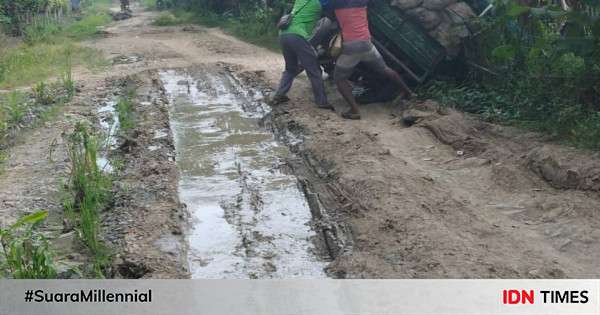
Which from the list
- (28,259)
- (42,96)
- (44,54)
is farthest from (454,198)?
(44,54)

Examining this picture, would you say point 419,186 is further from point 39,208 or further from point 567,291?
point 39,208

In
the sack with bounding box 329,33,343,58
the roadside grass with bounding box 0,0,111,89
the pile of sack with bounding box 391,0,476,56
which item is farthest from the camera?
the roadside grass with bounding box 0,0,111,89

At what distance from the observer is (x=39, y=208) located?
614cm

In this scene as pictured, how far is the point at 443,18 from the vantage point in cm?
902

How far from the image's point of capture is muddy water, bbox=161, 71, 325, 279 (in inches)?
198

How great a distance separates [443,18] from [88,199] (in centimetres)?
524

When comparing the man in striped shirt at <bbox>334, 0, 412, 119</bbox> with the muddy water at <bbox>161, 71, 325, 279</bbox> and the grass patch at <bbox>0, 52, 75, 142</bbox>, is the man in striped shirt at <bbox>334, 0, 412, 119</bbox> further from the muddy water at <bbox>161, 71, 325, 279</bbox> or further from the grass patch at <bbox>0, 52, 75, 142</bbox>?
the grass patch at <bbox>0, 52, 75, 142</bbox>

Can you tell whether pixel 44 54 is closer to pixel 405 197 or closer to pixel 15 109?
pixel 15 109

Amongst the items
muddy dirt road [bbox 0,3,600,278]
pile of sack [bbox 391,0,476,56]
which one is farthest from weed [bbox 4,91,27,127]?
pile of sack [bbox 391,0,476,56]

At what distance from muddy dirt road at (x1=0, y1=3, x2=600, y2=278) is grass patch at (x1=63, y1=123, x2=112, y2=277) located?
197 mm

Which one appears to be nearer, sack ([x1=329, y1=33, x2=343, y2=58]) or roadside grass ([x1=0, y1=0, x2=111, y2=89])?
sack ([x1=329, y1=33, x2=343, y2=58])

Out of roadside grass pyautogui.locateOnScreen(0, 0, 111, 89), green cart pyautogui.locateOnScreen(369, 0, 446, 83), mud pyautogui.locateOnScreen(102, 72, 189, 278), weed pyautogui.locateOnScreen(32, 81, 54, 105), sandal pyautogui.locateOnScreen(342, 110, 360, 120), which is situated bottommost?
roadside grass pyautogui.locateOnScreen(0, 0, 111, 89)

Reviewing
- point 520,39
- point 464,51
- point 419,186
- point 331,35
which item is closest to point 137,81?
point 331,35

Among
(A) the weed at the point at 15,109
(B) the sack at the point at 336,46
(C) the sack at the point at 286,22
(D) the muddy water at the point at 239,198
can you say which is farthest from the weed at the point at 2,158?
(B) the sack at the point at 336,46
